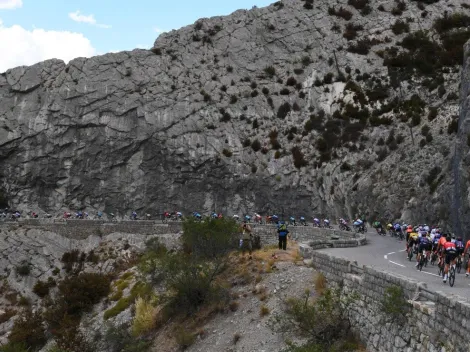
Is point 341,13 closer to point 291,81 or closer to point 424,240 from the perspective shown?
point 291,81

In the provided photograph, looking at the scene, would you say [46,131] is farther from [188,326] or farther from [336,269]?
[336,269]

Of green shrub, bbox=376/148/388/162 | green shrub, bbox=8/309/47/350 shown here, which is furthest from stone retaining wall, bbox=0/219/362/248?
green shrub, bbox=376/148/388/162

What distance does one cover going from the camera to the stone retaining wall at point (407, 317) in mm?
10352

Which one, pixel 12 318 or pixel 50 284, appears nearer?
pixel 12 318

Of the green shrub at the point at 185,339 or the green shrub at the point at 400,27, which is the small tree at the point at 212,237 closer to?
the green shrub at the point at 185,339

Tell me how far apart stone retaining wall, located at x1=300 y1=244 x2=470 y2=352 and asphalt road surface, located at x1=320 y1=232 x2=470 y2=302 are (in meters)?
0.52

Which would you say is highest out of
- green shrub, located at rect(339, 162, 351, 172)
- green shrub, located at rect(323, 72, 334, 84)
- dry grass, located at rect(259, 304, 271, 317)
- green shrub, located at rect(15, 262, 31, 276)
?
green shrub, located at rect(323, 72, 334, 84)

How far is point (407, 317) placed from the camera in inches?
492

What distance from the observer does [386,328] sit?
13.6 m

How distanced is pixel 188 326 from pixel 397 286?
12.5 meters

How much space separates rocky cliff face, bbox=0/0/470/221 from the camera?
5847cm

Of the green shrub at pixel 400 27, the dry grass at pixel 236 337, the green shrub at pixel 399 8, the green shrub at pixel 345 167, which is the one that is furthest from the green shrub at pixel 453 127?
the dry grass at pixel 236 337

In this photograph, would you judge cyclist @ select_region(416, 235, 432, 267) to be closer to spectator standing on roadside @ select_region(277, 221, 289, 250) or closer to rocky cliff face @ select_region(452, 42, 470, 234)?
rocky cliff face @ select_region(452, 42, 470, 234)

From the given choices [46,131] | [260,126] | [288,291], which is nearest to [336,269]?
[288,291]
